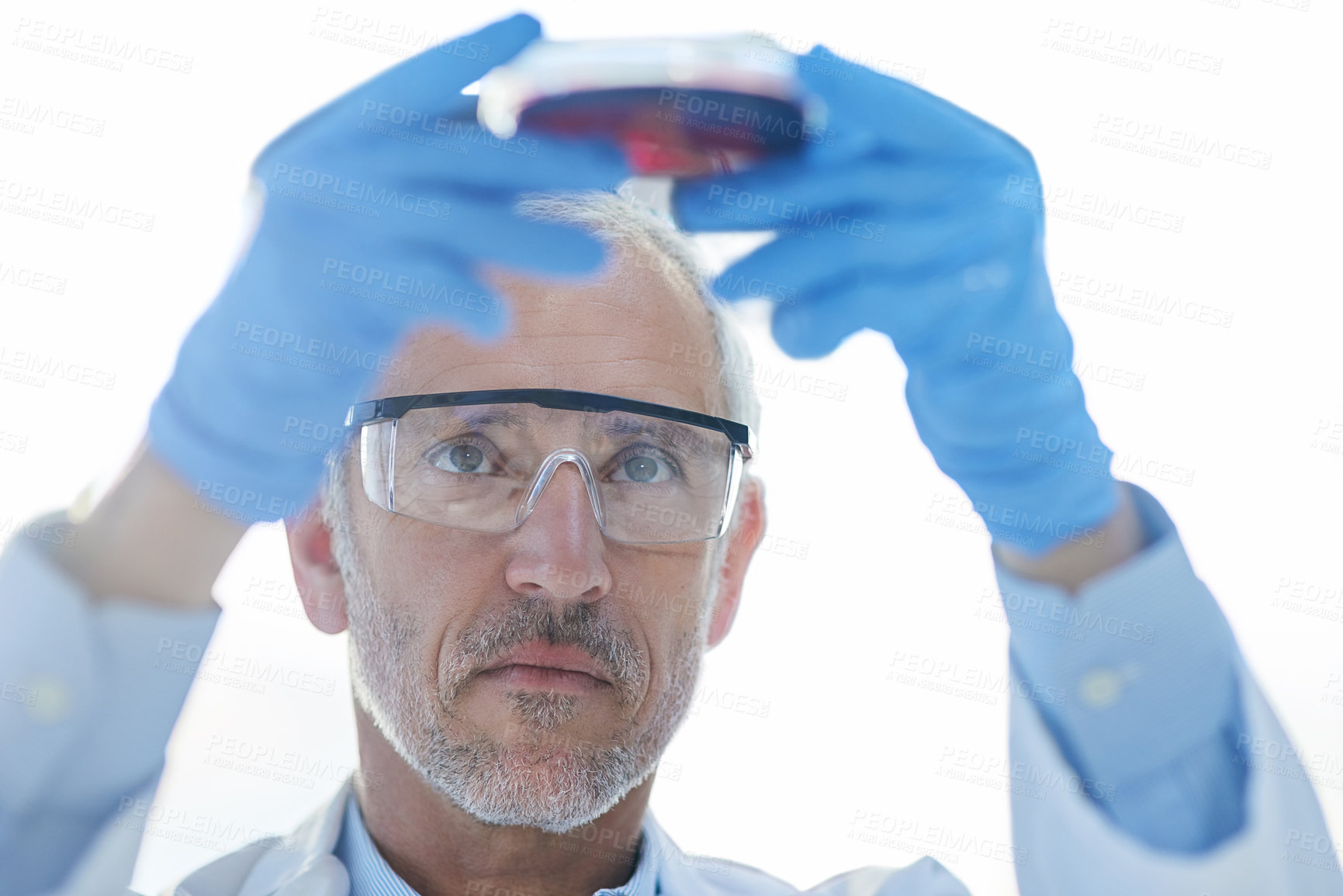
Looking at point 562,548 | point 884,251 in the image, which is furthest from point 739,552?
point 884,251

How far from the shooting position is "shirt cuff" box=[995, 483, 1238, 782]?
162cm

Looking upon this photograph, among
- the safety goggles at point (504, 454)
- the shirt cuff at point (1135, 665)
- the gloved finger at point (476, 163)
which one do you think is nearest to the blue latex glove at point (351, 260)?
the gloved finger at point (476, 163)

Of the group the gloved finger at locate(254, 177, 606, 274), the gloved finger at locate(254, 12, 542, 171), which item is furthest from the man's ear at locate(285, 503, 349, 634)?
the gloved finger at locate(254, 12, 542, 171)

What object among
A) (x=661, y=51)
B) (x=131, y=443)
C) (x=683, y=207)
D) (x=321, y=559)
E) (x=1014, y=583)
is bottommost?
(x=1014, y=583)

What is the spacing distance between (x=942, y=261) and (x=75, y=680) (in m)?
1.65

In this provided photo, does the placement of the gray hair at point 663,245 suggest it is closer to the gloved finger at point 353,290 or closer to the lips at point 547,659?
the gloved finger at point 353,290

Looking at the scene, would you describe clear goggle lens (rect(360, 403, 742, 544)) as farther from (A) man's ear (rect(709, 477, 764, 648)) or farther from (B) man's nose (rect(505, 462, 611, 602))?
(A) man's ear (rect(709, 477, 764, 648))

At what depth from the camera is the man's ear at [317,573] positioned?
5.75 feet

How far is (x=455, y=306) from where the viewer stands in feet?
5.53

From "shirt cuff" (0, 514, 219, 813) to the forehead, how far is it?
0.57 m

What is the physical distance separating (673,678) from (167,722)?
0.87m

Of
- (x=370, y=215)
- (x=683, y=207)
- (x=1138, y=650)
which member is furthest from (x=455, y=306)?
(x=1138, y=650)

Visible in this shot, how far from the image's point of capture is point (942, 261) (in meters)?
1.87

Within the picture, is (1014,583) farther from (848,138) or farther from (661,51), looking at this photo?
(661,51)
